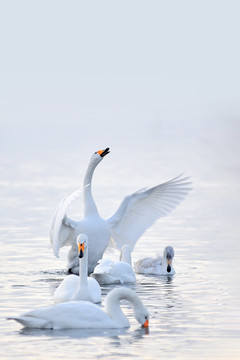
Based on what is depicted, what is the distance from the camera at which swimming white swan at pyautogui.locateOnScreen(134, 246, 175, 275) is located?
17.9 metres

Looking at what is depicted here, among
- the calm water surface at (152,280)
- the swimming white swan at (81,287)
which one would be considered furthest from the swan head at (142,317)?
the swimming white swan at (81,287)

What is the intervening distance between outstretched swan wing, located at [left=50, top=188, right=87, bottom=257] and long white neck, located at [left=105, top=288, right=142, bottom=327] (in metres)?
2.39

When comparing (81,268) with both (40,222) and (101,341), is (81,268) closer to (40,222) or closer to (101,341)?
(101,341)

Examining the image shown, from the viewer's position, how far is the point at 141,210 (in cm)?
1927

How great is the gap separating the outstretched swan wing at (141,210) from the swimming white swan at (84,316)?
5.46 meters

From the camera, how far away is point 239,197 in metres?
27.9

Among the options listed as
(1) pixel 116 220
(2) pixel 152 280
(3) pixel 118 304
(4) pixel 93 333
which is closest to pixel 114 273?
(2) pixel 152 280

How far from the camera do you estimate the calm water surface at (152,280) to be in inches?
487

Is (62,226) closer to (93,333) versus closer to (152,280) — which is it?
(152,280)

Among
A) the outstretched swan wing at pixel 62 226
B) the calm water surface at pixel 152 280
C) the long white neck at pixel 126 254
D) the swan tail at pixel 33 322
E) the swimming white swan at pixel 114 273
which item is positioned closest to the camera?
the calm water surface at pixel 152 280

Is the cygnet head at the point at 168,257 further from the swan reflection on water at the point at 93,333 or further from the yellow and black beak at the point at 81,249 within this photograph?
the swan reflection on water at the point at 93,333

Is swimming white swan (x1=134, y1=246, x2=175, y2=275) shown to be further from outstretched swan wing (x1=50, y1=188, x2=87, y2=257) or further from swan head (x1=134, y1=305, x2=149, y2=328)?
swan head (x1=134, y1=305, x2=149, y2=328)

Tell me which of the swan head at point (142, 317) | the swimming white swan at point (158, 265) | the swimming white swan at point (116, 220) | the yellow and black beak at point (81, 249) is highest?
the swimming white swan at point (116, 220)

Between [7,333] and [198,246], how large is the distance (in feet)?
25.4
